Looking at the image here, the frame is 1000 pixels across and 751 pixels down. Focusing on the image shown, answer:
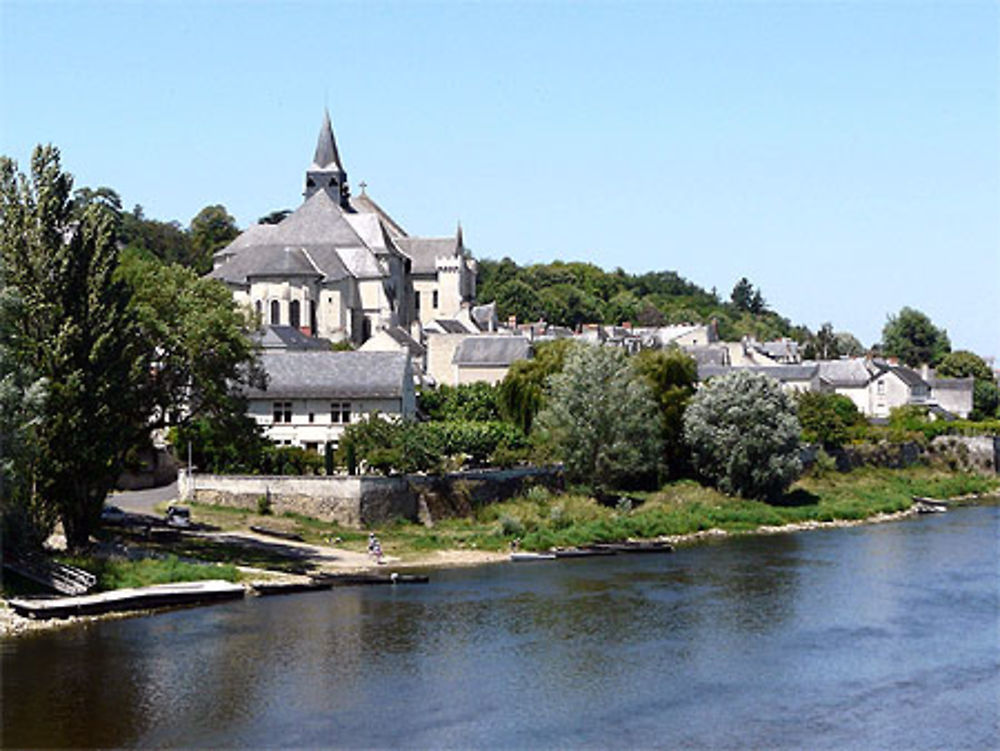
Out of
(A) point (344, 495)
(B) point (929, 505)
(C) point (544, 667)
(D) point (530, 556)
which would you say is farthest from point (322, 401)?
(B) point (929, 505)

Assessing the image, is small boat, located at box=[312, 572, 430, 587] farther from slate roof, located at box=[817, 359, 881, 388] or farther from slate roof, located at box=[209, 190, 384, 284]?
slate roof, located at box=[817, 359, 881, 388]

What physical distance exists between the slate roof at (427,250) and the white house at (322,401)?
5007 cm

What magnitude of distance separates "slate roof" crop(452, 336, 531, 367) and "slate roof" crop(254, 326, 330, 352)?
8.29m

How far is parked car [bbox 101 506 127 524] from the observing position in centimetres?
4684

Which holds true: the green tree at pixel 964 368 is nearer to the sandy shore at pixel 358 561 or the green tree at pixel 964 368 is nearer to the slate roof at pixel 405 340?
the slate roof at pixel 405 340

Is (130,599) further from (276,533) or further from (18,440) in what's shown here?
(276,533)

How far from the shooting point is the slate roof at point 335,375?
59.8m

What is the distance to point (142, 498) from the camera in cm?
5428

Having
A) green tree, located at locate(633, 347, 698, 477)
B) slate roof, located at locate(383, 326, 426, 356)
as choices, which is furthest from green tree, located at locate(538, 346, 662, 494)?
slate roof, located at locate(383, 326, 426, 356)

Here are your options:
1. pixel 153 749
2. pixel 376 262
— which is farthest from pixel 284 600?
pixel 376 262

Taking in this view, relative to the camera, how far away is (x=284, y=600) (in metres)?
40.1

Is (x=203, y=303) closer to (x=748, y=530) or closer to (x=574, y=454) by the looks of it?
(x=574, y=454)

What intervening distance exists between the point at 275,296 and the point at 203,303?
46093 mm

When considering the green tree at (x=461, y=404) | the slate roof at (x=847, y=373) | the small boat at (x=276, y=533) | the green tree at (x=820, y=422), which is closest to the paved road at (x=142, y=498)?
the small boat at (x=276, y=533)
